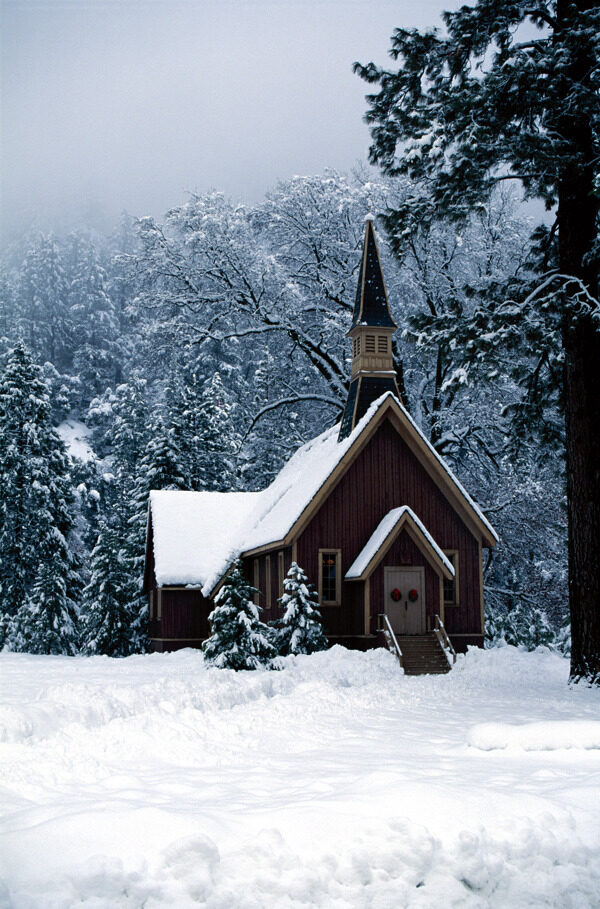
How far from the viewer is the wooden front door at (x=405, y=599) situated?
22.6 meters

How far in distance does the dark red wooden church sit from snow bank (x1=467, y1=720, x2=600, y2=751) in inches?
396

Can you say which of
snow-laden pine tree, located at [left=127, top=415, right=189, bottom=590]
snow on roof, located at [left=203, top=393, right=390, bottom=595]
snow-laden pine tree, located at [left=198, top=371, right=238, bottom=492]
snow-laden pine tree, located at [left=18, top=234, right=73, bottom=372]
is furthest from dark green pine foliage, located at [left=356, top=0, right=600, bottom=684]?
snow-laden pine tree, located at [left=18, top=234, right=73, bottom=372]

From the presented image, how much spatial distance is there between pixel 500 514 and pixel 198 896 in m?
25.7

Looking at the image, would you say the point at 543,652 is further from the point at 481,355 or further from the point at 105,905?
the point at 105,905

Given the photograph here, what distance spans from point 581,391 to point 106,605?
22137 mm

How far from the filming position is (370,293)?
26.9 m

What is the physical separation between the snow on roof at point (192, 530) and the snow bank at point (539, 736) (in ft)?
66.3

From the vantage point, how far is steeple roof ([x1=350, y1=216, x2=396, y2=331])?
86.7 feet

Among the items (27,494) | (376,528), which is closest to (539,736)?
(376,528)

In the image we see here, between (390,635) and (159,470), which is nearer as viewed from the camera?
(390,635)

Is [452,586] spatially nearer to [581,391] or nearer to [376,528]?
[376,528]

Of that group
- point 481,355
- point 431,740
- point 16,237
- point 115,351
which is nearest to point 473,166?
point 481,355

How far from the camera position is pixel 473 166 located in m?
15.2

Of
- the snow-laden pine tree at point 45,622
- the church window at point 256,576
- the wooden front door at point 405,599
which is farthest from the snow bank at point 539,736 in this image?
Result: the snow-laden pine tree at point 45,622
